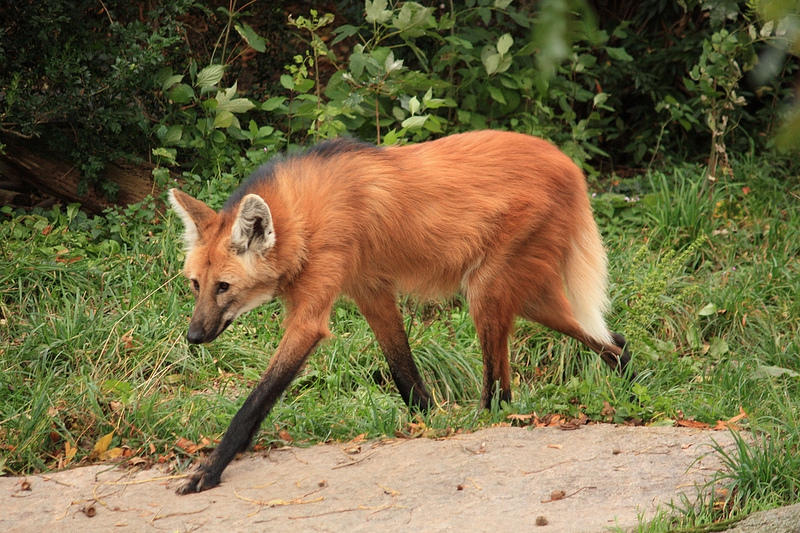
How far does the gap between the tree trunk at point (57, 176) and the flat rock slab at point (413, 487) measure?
Result: 2312 millimetres

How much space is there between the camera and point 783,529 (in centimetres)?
208

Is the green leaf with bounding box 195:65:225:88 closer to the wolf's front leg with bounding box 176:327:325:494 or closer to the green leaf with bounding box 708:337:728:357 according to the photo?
the wolf's front leg with bounding box 176:327:325:494

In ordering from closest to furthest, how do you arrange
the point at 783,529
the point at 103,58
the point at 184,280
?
the point at 783,529 → the point at 184,280 → the point at 103,58

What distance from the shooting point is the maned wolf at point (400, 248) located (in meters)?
3.00

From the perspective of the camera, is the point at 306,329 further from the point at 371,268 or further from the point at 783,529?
the point at 783,529

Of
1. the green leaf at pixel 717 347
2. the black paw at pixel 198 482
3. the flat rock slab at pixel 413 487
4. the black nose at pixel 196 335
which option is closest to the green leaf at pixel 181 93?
the black nose at pixel 196 335

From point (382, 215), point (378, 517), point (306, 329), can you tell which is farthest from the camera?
point (382, 215)

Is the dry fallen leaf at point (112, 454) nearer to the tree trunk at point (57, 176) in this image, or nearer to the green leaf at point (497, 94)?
the tree trunk at point (57, 176)

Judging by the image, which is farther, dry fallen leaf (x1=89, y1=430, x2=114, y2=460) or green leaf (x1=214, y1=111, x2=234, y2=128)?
green leaf (x1=214, y1=111, x2=234, y2=128)

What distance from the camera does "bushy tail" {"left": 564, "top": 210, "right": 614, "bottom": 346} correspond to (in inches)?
145

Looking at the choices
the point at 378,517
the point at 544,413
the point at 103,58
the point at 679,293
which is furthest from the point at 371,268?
the point at 103,58

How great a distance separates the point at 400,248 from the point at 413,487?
1.07m

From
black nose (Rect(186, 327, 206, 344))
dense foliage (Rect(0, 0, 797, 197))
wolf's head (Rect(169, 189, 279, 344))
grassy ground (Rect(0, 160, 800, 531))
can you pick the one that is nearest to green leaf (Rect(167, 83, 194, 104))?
dense foliage (Rect(0, 0, 797, 197))

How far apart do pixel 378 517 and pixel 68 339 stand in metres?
1.99
